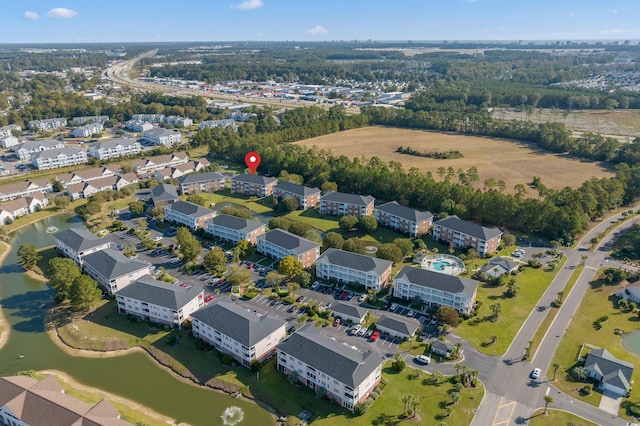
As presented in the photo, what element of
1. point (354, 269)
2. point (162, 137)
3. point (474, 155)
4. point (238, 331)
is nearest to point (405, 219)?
point (354, 269)

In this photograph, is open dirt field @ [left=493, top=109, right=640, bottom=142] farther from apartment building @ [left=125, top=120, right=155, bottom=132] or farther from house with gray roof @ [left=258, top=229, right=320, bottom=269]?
apartment building @ [left=125, top=120, right=155, bottom=132]

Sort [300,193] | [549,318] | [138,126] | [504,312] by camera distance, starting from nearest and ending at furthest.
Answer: [549,318]
[504,312]
[300,193]
[138,126]

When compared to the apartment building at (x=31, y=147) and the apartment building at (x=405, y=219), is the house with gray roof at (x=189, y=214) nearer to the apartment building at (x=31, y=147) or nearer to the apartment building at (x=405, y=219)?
the apartment building at (x=405, y=219)

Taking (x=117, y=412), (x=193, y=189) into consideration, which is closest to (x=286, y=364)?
(x=117, y=412)

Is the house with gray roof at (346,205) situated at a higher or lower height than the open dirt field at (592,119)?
lower

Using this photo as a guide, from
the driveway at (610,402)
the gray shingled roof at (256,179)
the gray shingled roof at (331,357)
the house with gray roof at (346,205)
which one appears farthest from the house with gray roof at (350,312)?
the gray shingled roof at (256,179)

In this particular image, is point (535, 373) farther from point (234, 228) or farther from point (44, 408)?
point (234, 228)

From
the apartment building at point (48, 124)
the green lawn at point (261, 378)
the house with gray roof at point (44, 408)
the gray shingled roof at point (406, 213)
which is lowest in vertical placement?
the green lawn at point (261, 378)
